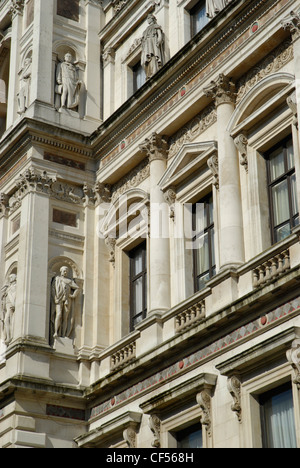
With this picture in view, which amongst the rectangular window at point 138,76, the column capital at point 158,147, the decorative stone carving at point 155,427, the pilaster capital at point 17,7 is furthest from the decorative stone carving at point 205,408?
the pilaster capital at point 17,7

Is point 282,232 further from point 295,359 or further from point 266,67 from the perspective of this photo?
point 266,67

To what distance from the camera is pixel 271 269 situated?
62.7 feet

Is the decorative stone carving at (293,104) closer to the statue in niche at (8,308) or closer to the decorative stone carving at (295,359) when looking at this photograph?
the decorative stone carving at (295,359)

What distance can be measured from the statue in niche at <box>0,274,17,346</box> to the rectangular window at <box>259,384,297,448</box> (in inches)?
323

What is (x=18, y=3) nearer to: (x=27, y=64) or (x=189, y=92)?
(x=27, y=64)

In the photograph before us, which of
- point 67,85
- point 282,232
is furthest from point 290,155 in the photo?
point 67,85

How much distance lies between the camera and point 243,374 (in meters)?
18.9

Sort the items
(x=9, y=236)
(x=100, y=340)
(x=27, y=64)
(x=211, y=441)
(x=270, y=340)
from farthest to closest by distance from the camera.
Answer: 1. (x=27, y=64)
2. (x=9, y=236)
3. (x=100, y=340)
4. (x=211, y=441)
5. (x=270, y=340)

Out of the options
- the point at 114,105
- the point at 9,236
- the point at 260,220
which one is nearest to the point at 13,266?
the point at 9,236

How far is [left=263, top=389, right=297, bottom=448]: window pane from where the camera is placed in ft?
58.7

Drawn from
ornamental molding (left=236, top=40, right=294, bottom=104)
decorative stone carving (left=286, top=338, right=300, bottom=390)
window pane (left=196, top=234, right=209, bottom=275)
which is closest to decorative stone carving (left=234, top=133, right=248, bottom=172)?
ornamental molding (left=236, top=40, right=294, bottom=104)

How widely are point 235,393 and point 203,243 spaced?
4750 millimetres

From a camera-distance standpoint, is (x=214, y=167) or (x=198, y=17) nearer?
(x=214, y=167)

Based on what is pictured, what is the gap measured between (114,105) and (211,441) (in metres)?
11.8
